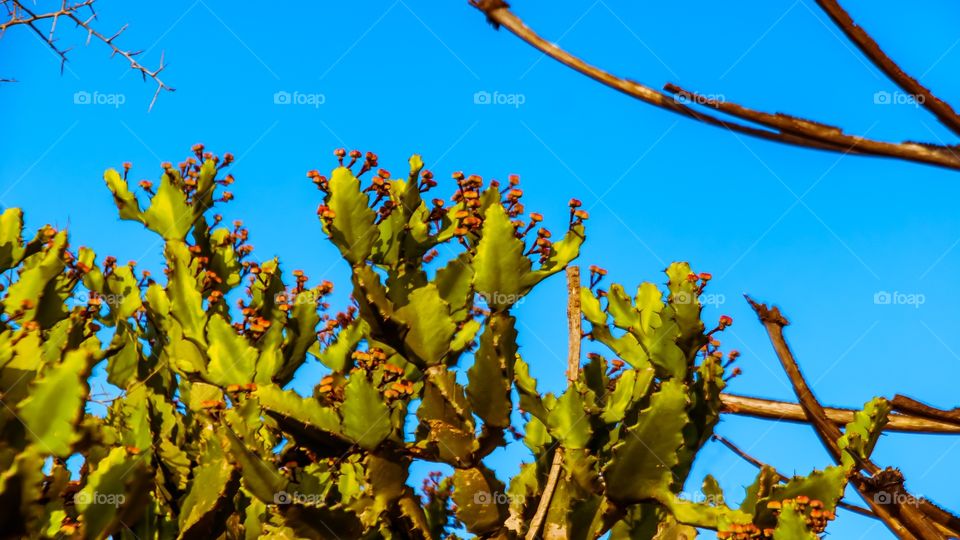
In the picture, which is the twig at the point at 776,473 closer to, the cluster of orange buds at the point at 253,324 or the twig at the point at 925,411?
the twig at the point at 925,411

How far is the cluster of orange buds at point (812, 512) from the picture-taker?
375 centimetres

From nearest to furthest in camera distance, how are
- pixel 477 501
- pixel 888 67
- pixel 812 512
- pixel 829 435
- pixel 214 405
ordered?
pixel 888 67 < pixel 829 435 < pixel 812 512 < pixel 477 501 < pixel 214 405

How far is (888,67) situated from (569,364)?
310cm

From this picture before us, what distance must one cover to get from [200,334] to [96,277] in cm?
114

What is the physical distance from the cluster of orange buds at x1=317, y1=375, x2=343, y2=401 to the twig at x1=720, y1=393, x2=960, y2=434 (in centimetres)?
179

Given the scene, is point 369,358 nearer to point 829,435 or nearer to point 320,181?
point 320,181

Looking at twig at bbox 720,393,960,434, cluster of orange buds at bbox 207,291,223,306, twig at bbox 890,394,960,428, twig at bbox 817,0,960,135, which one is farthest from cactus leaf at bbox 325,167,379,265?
twig at bbox 817,0,960,135

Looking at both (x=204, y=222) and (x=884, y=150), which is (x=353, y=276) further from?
(x=884, y=150)

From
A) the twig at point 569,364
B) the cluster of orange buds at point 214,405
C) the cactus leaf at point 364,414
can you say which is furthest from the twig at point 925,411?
the cluster of orange buds at point 214,405

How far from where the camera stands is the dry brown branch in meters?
1.41

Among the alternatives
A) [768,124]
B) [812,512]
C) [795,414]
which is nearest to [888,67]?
[768,124]

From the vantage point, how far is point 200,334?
517 cm

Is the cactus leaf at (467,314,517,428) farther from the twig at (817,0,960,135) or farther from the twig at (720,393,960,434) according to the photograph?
the twig at (817,0,960,135)

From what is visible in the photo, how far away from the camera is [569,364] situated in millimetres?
4430
